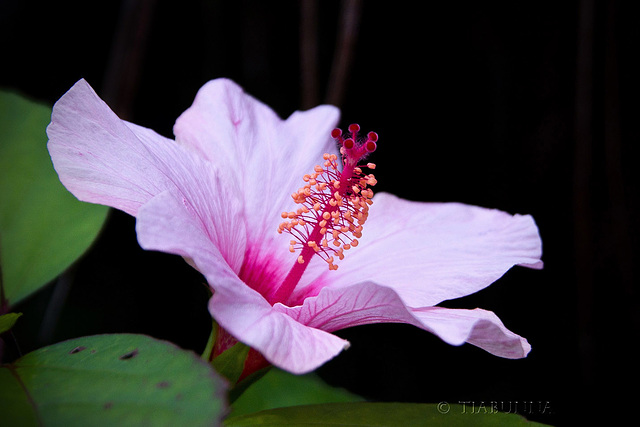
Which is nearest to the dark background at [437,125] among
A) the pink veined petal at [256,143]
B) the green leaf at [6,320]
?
the pink veined petal at [256,143]

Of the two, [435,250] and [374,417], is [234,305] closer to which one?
[374,417]

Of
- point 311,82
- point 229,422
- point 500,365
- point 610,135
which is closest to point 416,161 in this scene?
point 311,82

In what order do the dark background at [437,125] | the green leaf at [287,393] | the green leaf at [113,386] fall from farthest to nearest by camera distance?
→ 1. the dark background at [437,125]
2. the green leaf at [287,393]
3. the green leaf at [113,386]

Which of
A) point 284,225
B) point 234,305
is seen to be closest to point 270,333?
point 234,305

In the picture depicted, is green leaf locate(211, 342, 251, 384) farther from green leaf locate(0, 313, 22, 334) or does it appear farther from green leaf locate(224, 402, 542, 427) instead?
green leaf locate(0, 313, 22, 334)

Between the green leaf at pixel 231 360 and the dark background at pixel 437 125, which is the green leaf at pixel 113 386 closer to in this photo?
the green leaf at pixel 231 360

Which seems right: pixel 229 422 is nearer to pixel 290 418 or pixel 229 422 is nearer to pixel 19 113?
pixel 290 418

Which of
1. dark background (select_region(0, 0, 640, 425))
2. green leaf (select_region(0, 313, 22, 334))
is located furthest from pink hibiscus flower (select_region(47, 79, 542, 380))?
dark background (select_region(0, 0, 640, 425))
